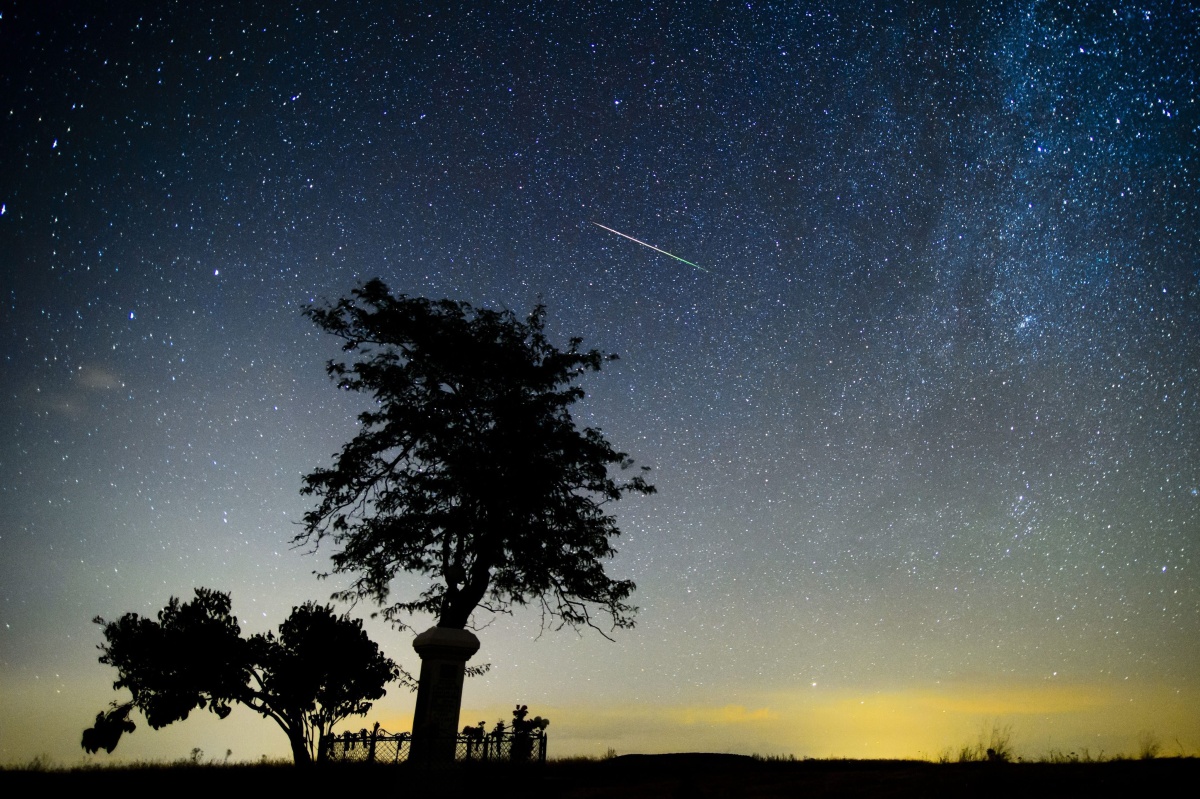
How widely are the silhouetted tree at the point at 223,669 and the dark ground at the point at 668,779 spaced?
5.46m

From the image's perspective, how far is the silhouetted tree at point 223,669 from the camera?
25297 mm

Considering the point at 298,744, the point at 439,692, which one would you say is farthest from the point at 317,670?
the point at 439,692

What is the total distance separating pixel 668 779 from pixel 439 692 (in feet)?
17.0

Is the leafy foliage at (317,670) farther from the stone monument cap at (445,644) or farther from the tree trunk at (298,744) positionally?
the stone monument cap at (445,644)

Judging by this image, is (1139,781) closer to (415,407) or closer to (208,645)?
(415,407)

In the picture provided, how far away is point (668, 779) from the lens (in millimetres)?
15172

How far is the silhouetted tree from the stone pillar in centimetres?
849

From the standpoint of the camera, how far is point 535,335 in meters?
21.8

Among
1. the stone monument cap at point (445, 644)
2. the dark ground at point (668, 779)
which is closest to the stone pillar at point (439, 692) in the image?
the stone monument cap at point (445, 644)

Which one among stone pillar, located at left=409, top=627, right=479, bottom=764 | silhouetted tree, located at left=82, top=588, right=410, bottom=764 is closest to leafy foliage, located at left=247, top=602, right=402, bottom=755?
silhouetted tree, located at left=82, top=588, right=410, bottom=764

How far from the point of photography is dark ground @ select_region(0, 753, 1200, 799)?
10695mm

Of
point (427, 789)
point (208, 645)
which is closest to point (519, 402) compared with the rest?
point (427, 789)

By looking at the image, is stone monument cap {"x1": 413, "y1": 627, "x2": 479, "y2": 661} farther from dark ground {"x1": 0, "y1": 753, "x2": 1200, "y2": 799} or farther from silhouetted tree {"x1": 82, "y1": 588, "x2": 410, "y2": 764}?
silhouetted tree {"x1": 82, "y1": 588, "x2": 410, "y2": 764}

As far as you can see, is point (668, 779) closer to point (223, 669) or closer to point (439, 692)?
point (439, 692)
